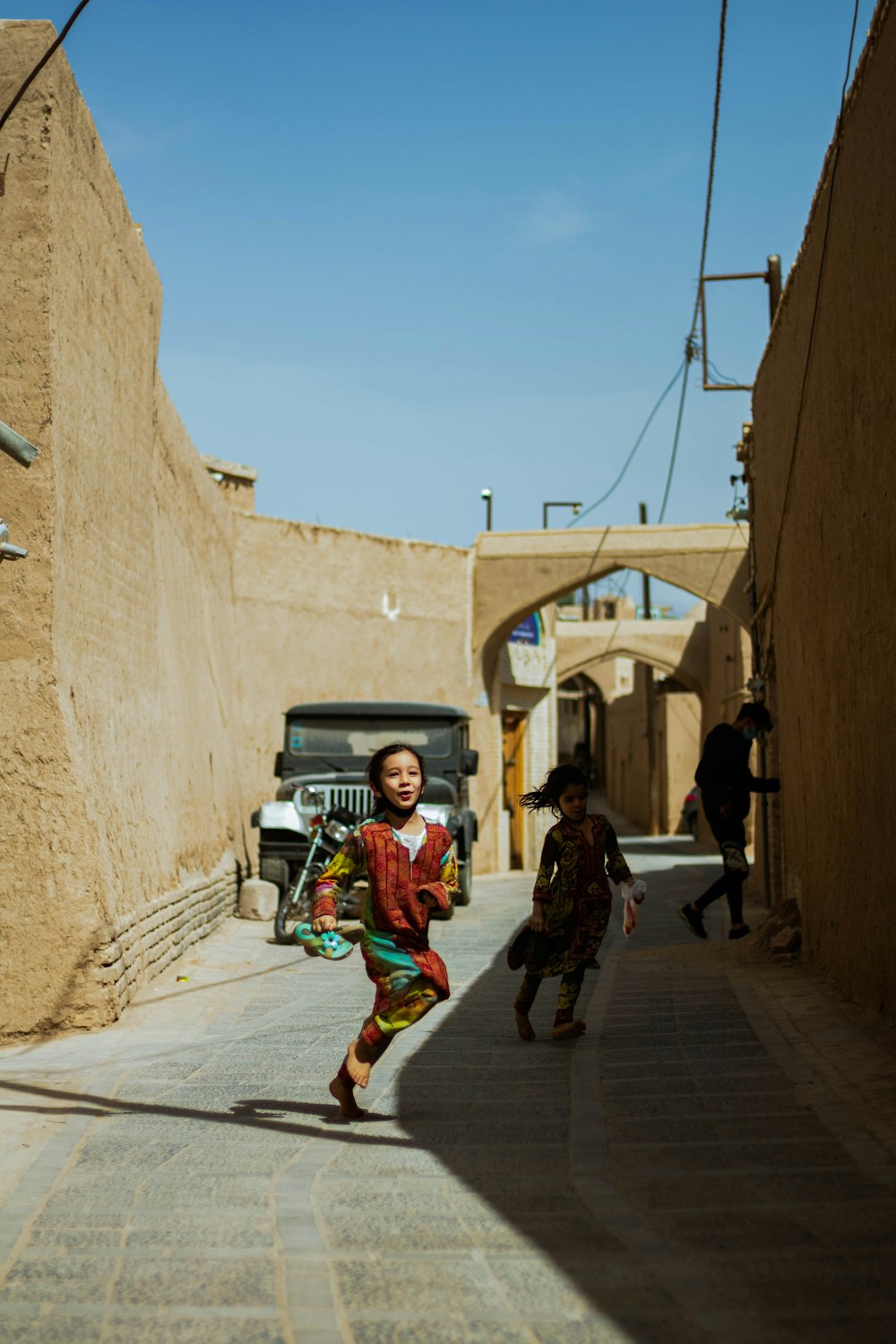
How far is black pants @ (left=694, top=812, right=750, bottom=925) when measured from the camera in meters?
9.19

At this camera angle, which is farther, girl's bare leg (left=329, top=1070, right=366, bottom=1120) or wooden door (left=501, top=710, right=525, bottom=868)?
wooden door (left=501, top=710, right=525, bottom=868)

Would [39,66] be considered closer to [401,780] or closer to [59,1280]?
[401,780]

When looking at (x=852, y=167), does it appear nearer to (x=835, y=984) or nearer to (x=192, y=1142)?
(x=835, y=984)

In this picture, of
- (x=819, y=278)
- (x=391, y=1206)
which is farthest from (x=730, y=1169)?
(x=819, y=278)

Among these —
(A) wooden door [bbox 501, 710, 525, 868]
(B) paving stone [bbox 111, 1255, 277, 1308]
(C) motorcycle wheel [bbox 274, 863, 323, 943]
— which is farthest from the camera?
(A) wooden door [bbox 501, 710, 525, 868]

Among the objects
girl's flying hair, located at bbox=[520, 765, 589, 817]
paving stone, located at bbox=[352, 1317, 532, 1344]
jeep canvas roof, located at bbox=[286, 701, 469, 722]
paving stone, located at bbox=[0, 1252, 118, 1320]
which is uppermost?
jeep canvas roof, located at bbox=[286, 701, 469, 722]

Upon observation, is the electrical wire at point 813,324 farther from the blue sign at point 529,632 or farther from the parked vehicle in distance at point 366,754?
the blue sign at point 529,632

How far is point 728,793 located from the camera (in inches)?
375

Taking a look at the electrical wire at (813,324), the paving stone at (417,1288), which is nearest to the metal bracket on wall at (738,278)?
the electrical wire at (813,324)

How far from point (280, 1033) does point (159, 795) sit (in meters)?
3.35

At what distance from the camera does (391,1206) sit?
3875 millimetres

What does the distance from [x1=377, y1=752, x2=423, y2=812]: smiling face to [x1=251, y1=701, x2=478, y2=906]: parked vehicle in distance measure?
8.26m

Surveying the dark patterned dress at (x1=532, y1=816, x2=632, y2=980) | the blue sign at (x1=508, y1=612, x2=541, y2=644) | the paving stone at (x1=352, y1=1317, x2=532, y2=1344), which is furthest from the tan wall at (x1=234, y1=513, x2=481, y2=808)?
the paving stone at (x1=352, y1=1317, x2=532, y2=1344)

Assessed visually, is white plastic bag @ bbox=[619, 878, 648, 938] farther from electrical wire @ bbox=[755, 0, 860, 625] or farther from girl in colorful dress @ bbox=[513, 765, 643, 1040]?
electrical wire @ bbox=[755, 0, 860, 625]
